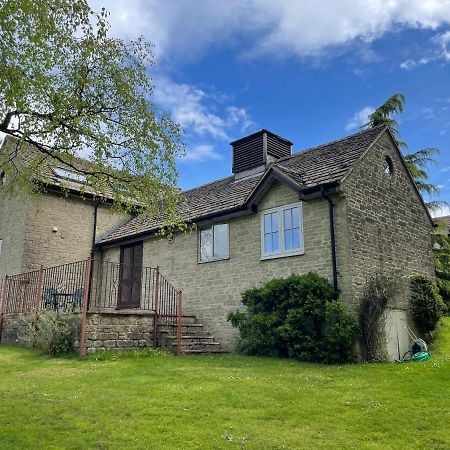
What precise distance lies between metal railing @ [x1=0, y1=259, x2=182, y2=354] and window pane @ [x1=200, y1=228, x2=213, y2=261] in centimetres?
167

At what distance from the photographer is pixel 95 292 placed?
20.8 meters

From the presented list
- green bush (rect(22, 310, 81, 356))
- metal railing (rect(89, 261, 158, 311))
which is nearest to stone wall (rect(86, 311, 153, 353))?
green bush (rect(22, 310, 81, 356))

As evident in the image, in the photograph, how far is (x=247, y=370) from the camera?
10383 mm

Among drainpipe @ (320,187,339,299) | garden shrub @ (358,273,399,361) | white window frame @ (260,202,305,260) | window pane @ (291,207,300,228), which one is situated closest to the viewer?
garden shrub @ (358,273,399,361)

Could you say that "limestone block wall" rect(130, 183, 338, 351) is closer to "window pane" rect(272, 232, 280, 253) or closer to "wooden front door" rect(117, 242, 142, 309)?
"window pane" rect(272, 232, 280, 253)

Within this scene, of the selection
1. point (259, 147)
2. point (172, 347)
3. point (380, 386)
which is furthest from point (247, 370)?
point (259, 147)

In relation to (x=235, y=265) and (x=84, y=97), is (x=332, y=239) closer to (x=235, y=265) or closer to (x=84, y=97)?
(x=235, y=265)

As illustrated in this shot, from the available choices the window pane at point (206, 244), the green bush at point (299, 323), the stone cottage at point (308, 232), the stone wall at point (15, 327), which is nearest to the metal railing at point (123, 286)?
the stone cottage at point (308, 232)

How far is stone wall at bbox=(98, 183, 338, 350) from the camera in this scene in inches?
529

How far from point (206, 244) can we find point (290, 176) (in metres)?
4.44

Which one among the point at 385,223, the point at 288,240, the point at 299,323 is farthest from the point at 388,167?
the point at 299,323

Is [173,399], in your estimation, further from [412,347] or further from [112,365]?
[412,347]

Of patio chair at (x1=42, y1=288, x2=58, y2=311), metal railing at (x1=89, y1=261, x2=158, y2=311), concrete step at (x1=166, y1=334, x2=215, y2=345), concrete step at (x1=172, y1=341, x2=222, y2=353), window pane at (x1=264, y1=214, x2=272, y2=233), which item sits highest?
window pane at (x1=264, y1=214, x2=272, y2=233)

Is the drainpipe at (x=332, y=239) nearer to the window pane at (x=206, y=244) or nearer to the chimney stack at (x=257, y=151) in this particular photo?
the window pane at (x=206, y=244)
